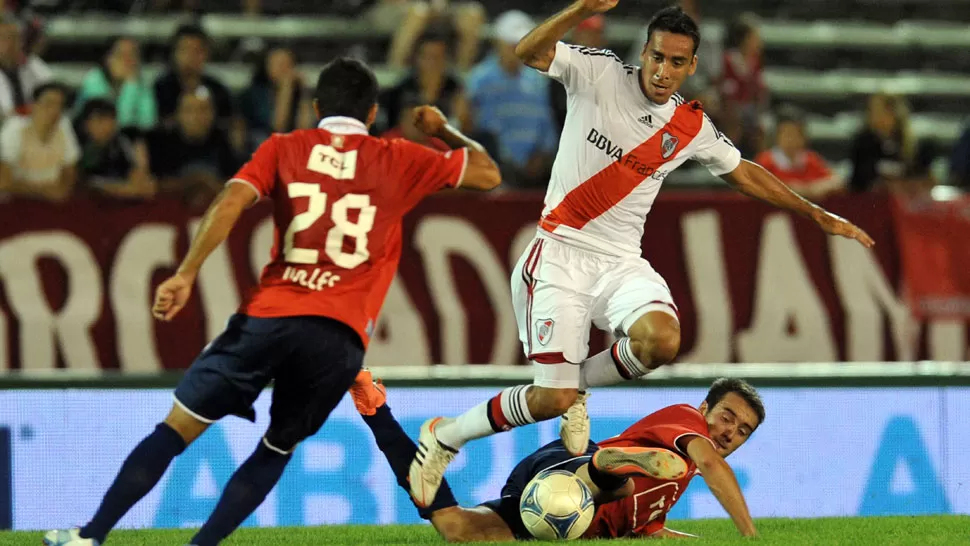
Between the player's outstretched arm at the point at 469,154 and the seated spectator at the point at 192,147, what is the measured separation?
5.34 meters

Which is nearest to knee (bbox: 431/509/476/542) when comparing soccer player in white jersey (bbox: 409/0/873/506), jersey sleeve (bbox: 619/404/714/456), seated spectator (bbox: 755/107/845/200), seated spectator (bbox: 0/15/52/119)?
soccer player in white jersey (bbox: 409/0/873/506)

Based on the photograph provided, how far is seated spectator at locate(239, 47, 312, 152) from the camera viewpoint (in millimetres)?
12047

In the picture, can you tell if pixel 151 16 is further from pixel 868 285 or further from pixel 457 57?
pixel 868 285

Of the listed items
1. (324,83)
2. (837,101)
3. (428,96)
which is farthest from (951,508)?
(837,101)

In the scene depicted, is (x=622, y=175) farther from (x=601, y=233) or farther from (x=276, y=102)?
(x=276, y=102)

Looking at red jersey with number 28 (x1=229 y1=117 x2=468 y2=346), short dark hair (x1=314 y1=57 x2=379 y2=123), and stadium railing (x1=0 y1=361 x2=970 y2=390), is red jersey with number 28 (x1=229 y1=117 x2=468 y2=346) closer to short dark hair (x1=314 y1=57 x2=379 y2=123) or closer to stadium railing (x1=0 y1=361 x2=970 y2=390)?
short dark hair (x1=314 y1=57 x2=379 y2=123)

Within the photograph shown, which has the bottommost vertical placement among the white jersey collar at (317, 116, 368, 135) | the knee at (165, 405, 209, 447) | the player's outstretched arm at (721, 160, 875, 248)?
the knee at (165, 405, 209, 447)

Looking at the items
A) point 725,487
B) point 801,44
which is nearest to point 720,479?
point 725,487

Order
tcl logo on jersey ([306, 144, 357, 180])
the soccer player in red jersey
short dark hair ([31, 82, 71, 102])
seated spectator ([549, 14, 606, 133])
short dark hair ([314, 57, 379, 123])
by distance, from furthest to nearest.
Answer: seated spectator ([549, 14, 606, 133])
short dark hair ([31, 82, 71, 102])
short dark hair ([314, 57, 379, 123])
tcl logo on jersey ([306, 144, 357, 180])
the soccer player in red jersey

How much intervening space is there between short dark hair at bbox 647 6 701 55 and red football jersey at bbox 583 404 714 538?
1.66 meters

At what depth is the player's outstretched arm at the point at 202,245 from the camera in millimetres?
5250

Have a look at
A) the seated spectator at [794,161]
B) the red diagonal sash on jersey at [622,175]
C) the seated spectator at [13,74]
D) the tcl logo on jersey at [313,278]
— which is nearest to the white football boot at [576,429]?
the red diagonal sash on jersey at [622,175]

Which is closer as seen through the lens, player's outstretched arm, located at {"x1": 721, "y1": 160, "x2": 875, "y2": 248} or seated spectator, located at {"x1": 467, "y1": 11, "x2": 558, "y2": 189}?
player's outstretched arm, located at {"x1": 721, "y1": 160, "x2": 875, "y2": 248}

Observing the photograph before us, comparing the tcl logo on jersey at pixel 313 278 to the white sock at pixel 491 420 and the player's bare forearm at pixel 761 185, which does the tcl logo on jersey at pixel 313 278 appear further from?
the player's bare forearm at pixel 761 185
